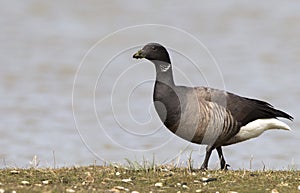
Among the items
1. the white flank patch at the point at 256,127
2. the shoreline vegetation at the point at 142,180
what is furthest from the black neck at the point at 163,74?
the shoreline vegetation at the point at 142,180

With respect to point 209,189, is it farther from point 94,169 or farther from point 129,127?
point 129,127

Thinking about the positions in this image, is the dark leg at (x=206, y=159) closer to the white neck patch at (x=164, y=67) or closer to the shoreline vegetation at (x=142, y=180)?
the shoreline vegetation at (x=142, y=180)

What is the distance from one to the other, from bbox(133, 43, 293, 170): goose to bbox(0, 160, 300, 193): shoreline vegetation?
93 centimetres

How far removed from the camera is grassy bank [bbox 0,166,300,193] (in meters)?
9.95

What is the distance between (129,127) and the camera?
18312 mm

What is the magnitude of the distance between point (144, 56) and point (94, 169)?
2.00m

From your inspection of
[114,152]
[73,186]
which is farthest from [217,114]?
[114,152]

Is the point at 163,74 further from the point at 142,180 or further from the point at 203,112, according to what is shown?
the point at 142,180

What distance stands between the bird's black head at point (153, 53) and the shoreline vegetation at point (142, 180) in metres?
1.88

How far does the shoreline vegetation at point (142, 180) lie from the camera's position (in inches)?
392

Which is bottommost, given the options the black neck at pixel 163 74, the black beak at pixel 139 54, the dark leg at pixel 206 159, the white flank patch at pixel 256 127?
the dark leg at pixel 206 159

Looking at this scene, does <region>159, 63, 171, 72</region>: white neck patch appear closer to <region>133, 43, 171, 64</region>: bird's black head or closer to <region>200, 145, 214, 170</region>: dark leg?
<region>133, 43, 171, 64</region>: bird's black head

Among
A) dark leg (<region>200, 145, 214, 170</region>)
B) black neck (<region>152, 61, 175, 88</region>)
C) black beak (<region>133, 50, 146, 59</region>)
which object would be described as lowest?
dark leg (<region>200, 145, 214, 170</region>)

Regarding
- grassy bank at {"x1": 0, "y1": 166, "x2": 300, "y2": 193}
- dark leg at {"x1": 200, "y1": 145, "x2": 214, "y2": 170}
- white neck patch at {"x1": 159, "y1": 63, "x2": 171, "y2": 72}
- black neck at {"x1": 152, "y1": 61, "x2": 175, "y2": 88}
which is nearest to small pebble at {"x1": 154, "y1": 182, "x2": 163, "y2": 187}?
grassy bank at {"x1": 0, "y1": 166, "x2": 300, "y2": 193}
